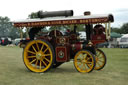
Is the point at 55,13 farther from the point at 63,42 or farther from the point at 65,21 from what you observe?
the point at 63,42

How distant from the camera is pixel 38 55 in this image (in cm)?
808

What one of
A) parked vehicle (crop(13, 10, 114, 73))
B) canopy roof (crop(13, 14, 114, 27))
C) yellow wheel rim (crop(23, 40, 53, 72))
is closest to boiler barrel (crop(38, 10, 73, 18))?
parked vehicle (crop(13, 10, 114, 73))

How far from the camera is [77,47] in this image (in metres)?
8.01

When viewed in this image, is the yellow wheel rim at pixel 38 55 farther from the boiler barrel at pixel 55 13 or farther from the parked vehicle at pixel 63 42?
the boiler barrel at pixel 55 13

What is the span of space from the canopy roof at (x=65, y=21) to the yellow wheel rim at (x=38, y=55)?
2.03ft

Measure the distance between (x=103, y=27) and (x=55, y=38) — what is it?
1.63 metres

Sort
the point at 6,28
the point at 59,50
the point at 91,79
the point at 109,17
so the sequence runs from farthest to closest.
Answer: the point at 6,28
the point at 59,50
the point at 109,17
the point at 91,79

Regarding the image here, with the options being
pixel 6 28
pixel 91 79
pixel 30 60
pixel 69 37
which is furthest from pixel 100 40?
pixel 6 28

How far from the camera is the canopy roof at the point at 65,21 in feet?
24.0

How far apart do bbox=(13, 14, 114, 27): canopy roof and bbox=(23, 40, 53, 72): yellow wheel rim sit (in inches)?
24.3

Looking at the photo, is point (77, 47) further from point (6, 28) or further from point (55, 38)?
point (6, 28)

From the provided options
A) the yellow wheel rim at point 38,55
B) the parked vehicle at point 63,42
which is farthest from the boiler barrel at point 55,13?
the yellow wheel rim at point 38,55

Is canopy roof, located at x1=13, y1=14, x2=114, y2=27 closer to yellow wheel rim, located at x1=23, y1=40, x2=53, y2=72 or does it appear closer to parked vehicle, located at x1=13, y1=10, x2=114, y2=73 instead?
A: parked vehicle, located at x1=13, y1=10, x2=114, y2=73

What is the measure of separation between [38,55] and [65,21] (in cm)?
149
